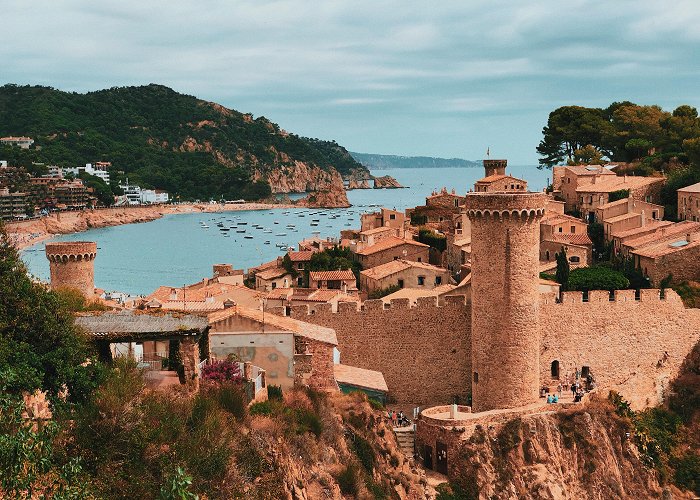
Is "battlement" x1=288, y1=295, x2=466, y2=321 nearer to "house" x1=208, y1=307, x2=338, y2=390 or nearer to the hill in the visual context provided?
"house" x1=208, y1=307, x2=338, y2=390

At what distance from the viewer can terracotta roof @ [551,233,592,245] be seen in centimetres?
3219

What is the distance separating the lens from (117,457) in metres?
11.5

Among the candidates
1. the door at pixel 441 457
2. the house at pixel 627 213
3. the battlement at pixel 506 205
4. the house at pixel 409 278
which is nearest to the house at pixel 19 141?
the house at pixel 627 213

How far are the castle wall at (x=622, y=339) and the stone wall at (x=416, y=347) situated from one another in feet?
7.01

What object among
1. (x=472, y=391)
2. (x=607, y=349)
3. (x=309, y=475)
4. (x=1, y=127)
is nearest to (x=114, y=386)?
(x=309, y=475)

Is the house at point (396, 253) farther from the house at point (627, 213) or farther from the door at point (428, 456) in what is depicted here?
the door at point (428, 456)

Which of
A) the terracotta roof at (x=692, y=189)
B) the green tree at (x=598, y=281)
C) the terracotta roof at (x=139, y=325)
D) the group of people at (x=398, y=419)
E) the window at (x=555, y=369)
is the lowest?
the group of people at (x=398, y=419)

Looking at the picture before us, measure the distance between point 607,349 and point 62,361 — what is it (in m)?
15.2

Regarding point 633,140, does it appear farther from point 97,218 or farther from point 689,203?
point 97,218

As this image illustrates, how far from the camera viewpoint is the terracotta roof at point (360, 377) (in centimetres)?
1934

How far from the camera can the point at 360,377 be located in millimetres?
20188

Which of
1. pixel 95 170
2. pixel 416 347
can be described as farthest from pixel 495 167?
pixel 95 170

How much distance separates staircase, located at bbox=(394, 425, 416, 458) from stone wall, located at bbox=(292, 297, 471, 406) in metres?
1.78

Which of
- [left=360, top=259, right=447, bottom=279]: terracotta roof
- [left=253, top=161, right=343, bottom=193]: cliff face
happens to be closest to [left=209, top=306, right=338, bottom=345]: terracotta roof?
[left=360, top=259, right=447, bottom=279]: terracotta roof
